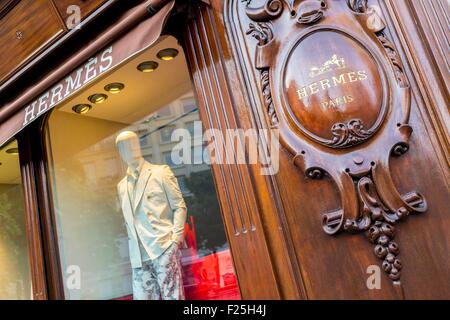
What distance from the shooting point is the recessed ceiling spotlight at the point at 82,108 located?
3434 millimetres

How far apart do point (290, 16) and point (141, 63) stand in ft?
3.62

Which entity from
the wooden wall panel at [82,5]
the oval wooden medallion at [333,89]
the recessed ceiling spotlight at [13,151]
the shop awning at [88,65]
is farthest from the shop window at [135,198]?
the oval wooden medallion at [333,89]

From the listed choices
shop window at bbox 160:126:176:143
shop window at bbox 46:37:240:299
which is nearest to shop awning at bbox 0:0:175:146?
shop window at bbox 46:37:240:299

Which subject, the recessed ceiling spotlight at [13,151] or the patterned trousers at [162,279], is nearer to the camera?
the patterned trousers at [162,279]

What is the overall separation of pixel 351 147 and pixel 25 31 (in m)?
2.67

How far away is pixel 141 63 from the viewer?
308cm

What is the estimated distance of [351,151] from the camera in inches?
90.3

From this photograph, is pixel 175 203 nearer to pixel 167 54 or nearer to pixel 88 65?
pixel 167 54

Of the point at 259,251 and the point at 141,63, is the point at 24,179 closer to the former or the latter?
the point at 141,63

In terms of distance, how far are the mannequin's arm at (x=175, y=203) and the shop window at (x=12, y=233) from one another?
1.53 metres

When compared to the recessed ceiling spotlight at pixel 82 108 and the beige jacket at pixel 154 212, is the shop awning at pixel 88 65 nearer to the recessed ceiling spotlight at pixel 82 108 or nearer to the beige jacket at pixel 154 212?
the recessed ceiling spotlight at pixel 82 108

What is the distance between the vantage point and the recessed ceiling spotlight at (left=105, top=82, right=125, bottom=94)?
10.5 feet

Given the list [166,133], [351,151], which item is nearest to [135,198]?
[166,133]

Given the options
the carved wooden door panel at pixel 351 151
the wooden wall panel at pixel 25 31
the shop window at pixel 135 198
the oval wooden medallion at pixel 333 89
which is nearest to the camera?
the carved wooden door panel at pixel 351 151
